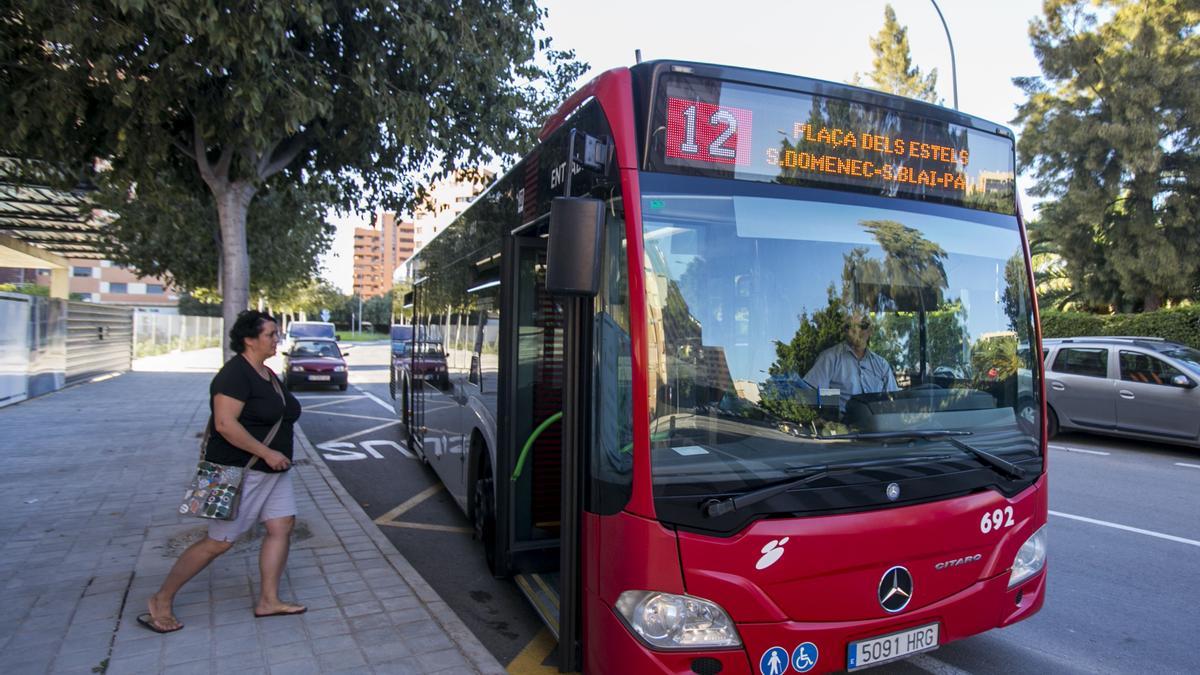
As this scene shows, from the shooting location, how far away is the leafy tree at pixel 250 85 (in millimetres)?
5465

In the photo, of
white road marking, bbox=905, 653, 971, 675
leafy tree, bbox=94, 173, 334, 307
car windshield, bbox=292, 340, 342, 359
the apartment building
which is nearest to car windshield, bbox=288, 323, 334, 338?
leafy tree, bbox=94, 173, 334, 307

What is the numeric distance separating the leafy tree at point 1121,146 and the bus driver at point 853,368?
2147 cm

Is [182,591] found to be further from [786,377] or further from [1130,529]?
[1130,529]

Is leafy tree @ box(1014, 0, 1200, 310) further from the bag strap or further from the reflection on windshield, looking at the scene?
the bag strap

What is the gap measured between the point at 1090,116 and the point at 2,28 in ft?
80.4

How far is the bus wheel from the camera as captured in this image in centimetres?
515

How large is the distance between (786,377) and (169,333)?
134 ft

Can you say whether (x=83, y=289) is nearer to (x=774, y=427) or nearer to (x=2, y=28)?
(x=2, y=28)

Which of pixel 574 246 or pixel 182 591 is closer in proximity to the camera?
pixel 574 246

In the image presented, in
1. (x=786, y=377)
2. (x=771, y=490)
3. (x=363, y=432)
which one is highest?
(x=786, y=377)

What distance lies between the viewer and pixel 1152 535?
247 inches

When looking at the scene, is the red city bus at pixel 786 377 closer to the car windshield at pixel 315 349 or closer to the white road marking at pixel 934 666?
the white road marking at pixel 934 666

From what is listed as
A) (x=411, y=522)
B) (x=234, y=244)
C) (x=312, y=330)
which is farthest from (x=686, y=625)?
(x=312, y=330)

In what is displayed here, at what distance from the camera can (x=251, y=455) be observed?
4.08 meters
